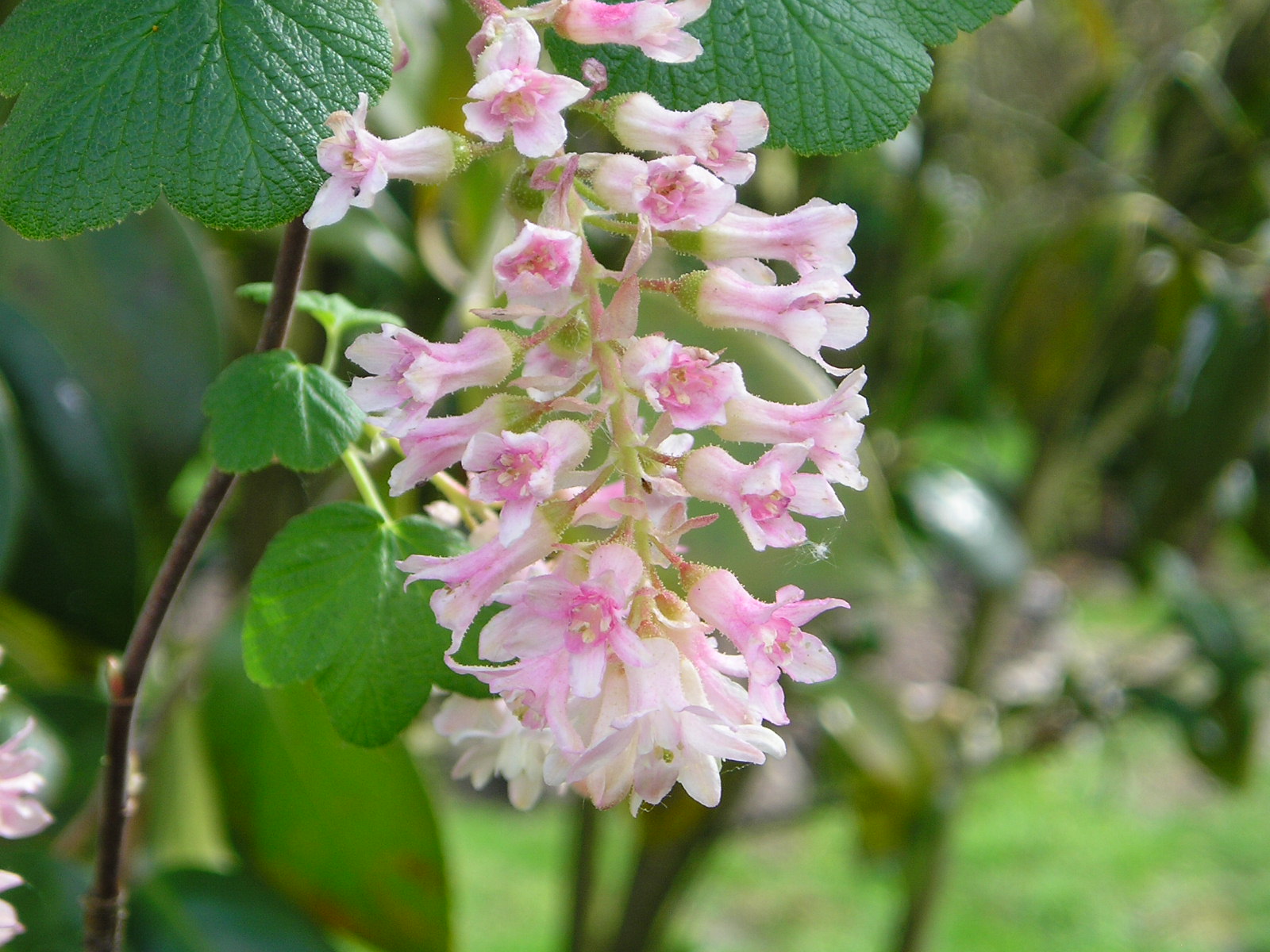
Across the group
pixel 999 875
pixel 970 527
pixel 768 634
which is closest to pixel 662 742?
pixel 768 634

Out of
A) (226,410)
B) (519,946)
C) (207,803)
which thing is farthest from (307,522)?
(519,946)

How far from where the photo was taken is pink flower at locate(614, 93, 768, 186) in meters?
0.29

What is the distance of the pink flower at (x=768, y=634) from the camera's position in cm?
30

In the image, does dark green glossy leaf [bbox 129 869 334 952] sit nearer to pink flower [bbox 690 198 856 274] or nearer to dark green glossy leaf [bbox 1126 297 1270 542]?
pink flower [bbox 690 198 856 274]

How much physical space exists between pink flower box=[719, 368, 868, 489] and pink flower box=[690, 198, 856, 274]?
0.03 m

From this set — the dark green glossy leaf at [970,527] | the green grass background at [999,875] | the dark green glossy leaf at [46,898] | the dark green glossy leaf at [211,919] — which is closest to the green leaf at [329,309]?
the dark green glossy leaf at [46,898]

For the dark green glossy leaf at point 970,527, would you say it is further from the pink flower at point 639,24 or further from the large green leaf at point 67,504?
the pink flower at point 639,24

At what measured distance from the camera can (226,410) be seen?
0.35m

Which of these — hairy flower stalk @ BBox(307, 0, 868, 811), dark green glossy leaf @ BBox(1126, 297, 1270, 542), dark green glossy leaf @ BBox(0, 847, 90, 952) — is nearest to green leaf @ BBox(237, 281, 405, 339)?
hairy flower stalk @ BBox(307, 0, 868, 811)

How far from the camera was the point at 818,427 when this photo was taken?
Answer: 30 cm

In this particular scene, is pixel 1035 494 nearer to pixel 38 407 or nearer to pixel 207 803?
pixel 207 803

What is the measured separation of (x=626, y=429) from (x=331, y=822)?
0.48 meters

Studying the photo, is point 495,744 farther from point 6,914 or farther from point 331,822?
point 331,822

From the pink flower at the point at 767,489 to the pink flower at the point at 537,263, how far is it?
6cm
